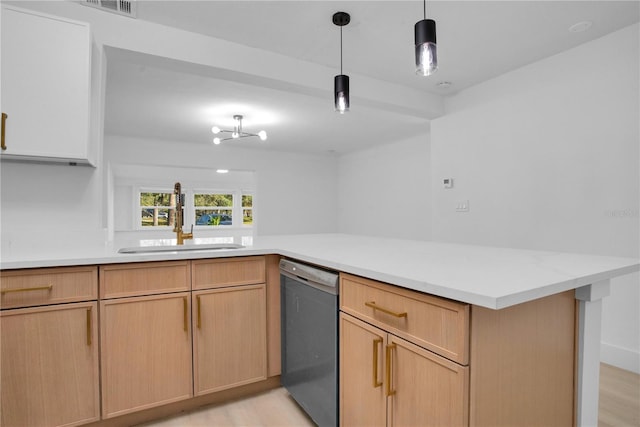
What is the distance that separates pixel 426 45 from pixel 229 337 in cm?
171

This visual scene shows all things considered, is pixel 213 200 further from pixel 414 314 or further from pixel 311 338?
pixel 414 314

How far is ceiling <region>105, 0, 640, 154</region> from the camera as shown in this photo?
2.20 meters

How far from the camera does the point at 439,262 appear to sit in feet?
4.41

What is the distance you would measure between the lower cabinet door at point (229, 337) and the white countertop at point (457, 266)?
238 millimetres

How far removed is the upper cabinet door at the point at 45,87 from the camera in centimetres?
171

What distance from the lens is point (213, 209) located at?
8633mm

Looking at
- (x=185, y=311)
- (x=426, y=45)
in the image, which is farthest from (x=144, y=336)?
(x=426, y=45)

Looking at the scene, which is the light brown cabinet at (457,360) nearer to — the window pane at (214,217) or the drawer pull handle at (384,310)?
the drawer pull handle at (384,310)

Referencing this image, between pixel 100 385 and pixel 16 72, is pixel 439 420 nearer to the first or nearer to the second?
pixel 100 385

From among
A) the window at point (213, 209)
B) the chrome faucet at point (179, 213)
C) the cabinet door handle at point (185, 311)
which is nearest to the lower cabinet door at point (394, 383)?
the cabinet door handle at point (185, 311)

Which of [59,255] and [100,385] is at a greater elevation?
[59,255]

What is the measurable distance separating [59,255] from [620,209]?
3457mm

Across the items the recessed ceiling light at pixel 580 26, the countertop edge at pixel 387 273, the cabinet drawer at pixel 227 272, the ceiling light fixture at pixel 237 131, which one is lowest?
the cabinet drawer at pixel 227 272

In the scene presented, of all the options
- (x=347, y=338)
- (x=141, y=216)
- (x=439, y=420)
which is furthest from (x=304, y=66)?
(x=141, y=216)
